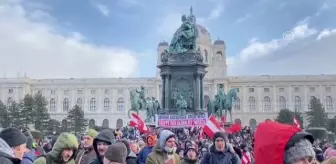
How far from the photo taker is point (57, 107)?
9762 centimetres

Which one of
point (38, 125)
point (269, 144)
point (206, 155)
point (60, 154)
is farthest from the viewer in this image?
point (38, 125)

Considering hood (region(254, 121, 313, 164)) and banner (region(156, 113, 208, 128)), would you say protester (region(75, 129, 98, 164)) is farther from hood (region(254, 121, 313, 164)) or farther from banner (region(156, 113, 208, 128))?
banner (region(156, 113, 208, 128))

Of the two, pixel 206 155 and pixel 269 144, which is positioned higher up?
pixel 269 144

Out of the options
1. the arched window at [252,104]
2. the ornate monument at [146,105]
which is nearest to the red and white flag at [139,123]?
the ornate monument at [146,105]

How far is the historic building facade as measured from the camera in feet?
306

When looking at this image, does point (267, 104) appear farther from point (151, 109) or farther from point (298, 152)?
point (298, 152)

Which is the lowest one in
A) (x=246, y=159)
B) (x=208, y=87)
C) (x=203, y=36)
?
(x=246, y=159)

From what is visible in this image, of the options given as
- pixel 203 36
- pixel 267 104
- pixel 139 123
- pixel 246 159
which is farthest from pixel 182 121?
pixel 267 104

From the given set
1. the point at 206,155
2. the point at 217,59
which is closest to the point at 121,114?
the point at 217,59

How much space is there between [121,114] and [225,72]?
26434 millimetres

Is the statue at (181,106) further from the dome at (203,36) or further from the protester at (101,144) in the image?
the dome at (203,36)

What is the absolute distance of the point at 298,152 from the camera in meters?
2.71

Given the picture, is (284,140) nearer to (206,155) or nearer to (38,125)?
(206,155)

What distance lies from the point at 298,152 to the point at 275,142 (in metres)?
0.17
